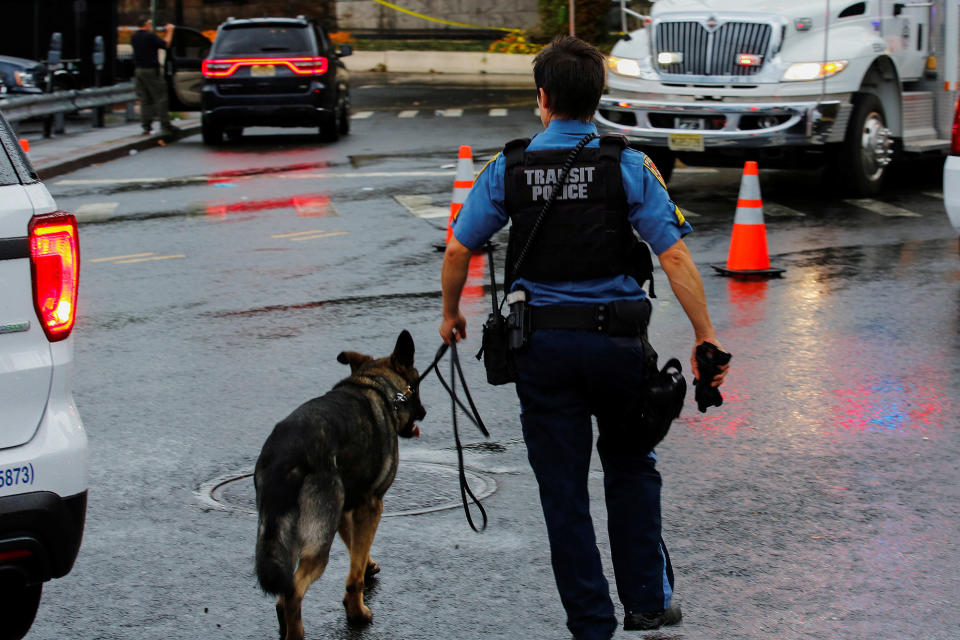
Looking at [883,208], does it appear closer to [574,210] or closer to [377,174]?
[377,174]

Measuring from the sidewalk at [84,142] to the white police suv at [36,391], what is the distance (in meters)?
13.3

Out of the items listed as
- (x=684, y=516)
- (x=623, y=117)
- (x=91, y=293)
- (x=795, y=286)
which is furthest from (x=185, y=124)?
(x=684, y=516)

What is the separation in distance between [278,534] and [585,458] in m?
0.92

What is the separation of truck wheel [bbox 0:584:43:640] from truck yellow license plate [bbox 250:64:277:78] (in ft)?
54.4

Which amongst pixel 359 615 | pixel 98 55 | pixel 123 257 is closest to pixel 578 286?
pixel 359 615

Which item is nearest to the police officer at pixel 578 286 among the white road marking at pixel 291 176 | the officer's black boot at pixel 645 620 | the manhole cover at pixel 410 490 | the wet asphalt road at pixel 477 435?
the officer's black boot at pixel 645 620

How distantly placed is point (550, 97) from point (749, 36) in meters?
9.89

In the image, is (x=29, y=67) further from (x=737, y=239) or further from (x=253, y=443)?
(x=253, y=443)

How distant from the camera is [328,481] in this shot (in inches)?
163

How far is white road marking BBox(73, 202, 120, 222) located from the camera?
13.8m

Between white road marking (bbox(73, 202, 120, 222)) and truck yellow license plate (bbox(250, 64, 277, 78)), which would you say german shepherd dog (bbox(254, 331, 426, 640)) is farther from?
truck yellow license plate (bbox(250, 64, 277, 78))

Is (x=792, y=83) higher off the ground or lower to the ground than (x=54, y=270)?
higher

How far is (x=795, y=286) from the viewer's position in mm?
9898

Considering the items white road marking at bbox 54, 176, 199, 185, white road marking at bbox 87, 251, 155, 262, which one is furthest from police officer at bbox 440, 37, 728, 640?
white road marking at bbox 54, 176, 199, 185
